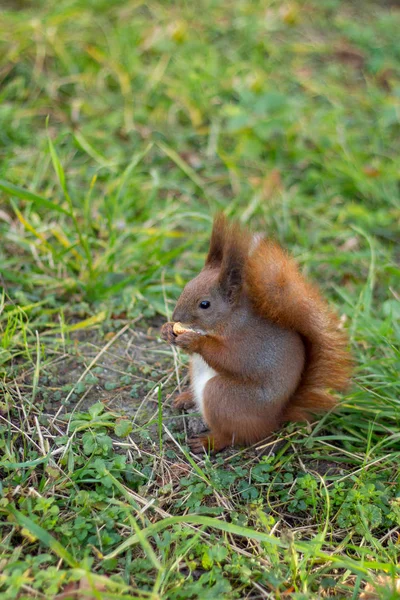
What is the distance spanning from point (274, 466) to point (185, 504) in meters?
0.35

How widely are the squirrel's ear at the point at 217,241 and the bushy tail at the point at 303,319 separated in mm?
158

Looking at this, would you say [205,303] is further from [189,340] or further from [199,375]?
[199,375]

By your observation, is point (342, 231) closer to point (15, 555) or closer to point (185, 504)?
point (185, 504)

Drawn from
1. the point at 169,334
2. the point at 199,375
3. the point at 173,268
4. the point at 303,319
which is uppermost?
the point at 303,319

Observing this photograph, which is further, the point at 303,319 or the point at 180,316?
the point at 180,316

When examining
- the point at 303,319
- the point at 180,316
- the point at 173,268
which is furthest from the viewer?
the point at 173,268

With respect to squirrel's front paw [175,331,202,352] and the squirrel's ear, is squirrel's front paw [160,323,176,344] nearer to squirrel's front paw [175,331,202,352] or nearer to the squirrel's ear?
squirrel's front paw [175,331,202,352]

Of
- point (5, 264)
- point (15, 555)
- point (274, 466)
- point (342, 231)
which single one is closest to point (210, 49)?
point (342, 231)

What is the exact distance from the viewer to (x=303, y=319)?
2.17 meters

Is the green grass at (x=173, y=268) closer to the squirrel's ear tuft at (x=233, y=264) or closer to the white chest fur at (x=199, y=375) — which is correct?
the white chest fur at (x=199, y=375)

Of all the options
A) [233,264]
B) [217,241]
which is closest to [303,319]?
[233,264]

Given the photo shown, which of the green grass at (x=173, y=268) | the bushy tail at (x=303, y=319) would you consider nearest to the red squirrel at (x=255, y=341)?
the bushy tail at (x=303, y=319)

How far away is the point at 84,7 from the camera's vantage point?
444 centimetres

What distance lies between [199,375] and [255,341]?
255 mm
